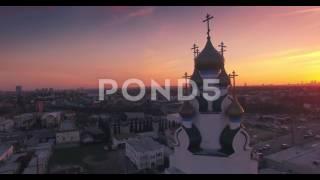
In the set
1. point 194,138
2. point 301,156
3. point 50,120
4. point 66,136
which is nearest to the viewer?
point 194,138

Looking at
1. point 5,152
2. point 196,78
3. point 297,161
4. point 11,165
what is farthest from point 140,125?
point 196,78

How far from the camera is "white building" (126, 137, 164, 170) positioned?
995cm

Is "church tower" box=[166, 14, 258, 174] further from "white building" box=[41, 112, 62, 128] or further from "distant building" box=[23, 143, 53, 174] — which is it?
"white building" box=[41, 112, 62, 128]

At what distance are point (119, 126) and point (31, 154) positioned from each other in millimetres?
5763

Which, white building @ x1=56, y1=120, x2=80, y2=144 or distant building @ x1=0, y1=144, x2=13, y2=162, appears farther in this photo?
white building @ x1=56, y1=120, x2=80, y2=144

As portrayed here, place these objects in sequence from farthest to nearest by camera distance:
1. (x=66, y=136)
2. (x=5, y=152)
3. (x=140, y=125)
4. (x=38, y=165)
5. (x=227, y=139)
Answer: (x=140, y=125)
(x=66, y=136)
(x=5, y=152)
(x=38, y=165)
(x=227, y=139)

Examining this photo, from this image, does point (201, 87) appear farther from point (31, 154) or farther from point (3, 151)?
point (3, 151)

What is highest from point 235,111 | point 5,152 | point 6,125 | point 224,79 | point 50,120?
point 224,79

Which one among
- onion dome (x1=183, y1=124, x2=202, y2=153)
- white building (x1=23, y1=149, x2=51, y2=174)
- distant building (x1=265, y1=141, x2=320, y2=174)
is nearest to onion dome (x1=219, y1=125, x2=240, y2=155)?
onion dome (x1=183, y1=124, x2=202, y2=153)

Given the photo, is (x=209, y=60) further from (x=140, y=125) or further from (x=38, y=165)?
(x=140, y=125)

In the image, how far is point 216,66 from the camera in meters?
3.12

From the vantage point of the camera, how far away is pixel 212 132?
292cm

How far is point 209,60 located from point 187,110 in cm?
61
